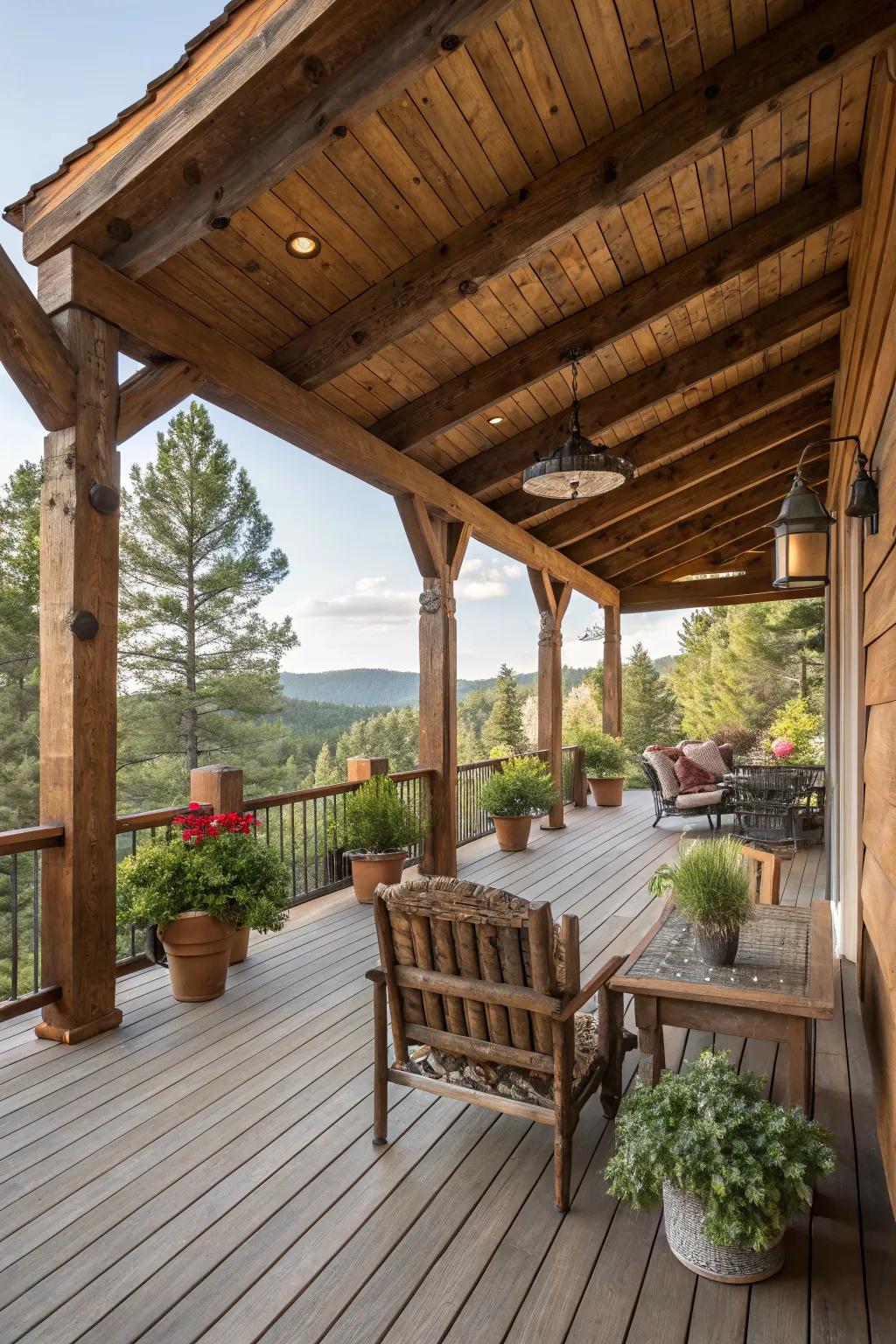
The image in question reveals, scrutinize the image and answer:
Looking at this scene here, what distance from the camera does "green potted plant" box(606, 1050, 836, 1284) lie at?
1.69 metres

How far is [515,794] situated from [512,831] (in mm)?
352

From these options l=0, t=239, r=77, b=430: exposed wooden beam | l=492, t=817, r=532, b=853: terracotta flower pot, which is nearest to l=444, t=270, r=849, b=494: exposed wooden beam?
l=492, t=817, r=532, b=853: terracotta flower pot

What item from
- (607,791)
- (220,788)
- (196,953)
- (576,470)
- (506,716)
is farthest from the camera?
(506,716)

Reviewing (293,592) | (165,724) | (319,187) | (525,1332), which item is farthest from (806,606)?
(293,592)

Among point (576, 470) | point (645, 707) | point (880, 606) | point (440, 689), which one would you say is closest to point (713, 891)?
point (880, 606)

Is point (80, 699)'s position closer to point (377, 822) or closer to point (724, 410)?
point (377, 822)

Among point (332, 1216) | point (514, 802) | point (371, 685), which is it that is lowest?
point (332, 1216)

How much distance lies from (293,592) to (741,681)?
838 inches

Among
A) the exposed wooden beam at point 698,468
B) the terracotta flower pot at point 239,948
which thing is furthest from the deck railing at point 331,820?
the exposed wooden beam at point 698,468

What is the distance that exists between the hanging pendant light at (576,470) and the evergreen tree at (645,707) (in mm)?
14727

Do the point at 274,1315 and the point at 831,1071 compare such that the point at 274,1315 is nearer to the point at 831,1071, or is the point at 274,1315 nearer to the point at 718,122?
the point at 831,1071

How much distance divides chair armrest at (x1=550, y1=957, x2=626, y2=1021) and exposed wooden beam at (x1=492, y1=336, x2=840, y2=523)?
5282mm

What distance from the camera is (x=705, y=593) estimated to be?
11055 millimetres

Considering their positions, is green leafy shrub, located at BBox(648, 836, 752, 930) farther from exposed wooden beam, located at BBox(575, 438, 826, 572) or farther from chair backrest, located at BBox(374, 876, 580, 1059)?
exposed wooden beam, located at BBox(575, 438, 826, 572)
